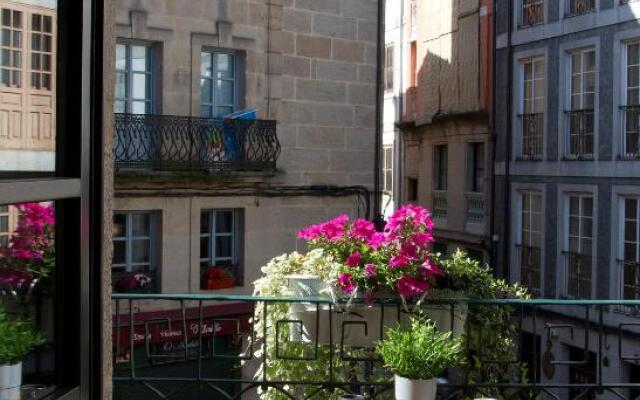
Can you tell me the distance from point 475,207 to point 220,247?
8.30m

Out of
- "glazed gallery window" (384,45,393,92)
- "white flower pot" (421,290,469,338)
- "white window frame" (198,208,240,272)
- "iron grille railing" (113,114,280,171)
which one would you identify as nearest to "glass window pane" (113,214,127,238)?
"iron grille railing" (113,114,280,171)

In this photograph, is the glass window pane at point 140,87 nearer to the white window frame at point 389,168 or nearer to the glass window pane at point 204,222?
the glass window pane at point 204,222

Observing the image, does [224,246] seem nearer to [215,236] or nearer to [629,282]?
[215,236]

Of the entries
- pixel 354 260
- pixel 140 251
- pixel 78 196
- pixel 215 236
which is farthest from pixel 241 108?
pixel 78 196

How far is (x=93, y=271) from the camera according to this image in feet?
5.82

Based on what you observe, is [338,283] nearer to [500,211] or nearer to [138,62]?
[138,62]

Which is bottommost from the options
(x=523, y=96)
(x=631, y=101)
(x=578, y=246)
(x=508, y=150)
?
(x=578, y=246)

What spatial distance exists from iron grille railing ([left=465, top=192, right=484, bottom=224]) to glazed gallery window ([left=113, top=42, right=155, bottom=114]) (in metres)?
9.31

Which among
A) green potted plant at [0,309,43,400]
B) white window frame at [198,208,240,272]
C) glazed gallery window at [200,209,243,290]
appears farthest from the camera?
white window frame at [198,208,240,272]

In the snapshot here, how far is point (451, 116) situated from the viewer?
20.2 meters

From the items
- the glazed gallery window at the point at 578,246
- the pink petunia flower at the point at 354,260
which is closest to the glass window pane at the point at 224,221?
the glazed gallery window at the point at 578,246

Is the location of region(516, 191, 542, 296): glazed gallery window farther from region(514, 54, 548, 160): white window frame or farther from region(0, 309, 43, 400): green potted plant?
region(0, 309, 43, 400): green potted plant

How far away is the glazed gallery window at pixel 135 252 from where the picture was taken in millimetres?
12094

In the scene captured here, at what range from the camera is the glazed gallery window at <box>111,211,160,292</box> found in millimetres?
12094
